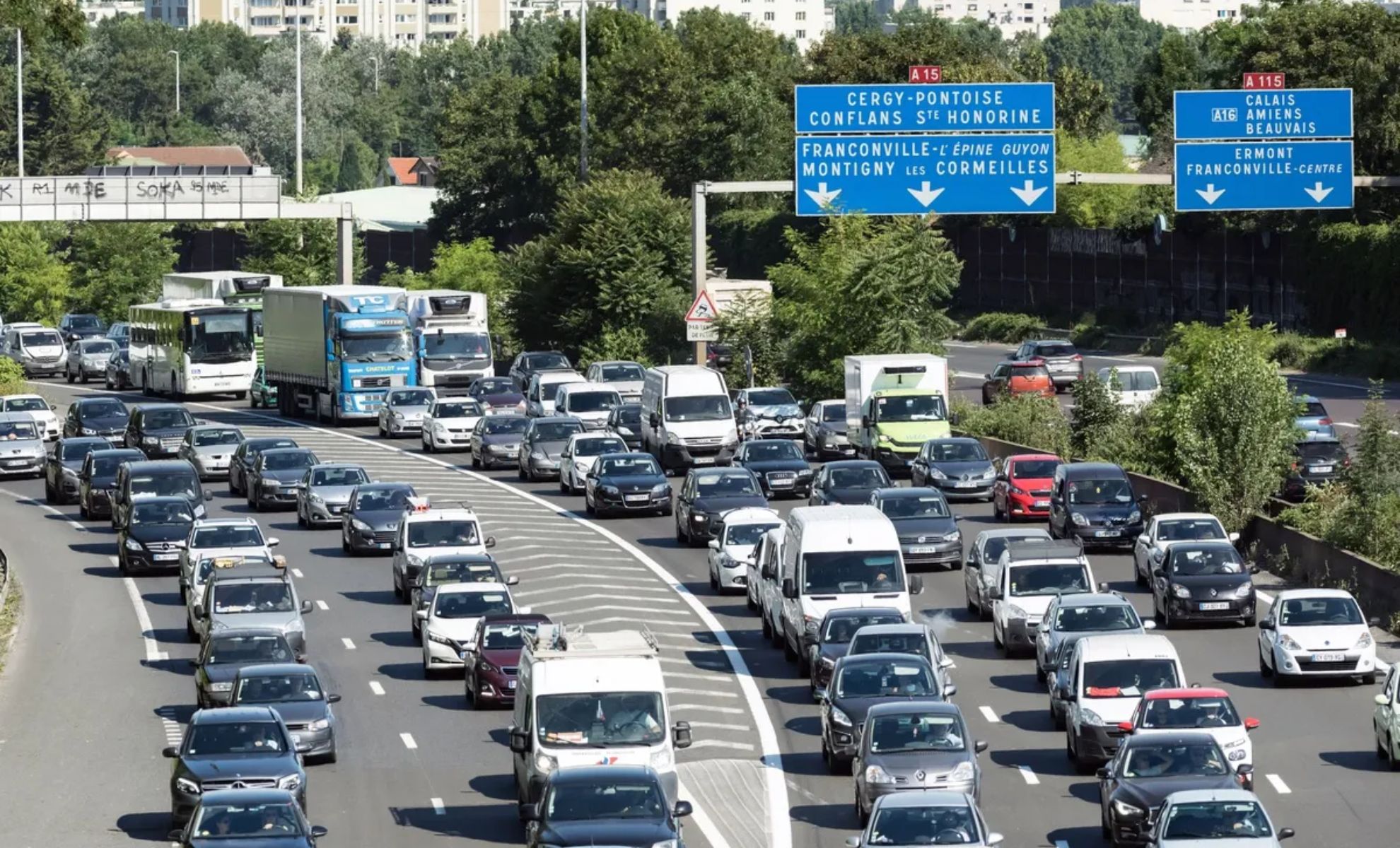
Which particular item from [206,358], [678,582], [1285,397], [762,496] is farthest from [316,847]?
[206,358]

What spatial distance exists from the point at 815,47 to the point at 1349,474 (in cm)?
8022

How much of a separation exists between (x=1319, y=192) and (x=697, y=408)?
1676cm

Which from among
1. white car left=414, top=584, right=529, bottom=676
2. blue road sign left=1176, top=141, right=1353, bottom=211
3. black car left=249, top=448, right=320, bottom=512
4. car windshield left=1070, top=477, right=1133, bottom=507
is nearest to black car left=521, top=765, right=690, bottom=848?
white car left=414, top=584, right=529, bottom=676

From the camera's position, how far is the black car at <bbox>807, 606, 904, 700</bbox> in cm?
3428

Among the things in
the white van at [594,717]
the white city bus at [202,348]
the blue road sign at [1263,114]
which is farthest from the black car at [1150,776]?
the white city bus at [202,348]

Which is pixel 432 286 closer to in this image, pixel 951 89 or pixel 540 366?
pixel 540 366

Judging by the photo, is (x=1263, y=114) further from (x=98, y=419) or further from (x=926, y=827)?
(x=926, y=827)

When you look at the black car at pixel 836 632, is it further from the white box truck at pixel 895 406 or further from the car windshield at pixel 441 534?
the white box truck at pixel 895 406

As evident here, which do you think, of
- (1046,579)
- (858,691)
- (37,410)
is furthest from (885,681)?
(37,410)

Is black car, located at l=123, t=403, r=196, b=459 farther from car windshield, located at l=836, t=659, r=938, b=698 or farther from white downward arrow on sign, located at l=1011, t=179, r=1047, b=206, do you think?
car windshield, located at l=836, t=659, r=938, b=698

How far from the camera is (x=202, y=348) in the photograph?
265 ft

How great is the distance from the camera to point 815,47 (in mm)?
123312

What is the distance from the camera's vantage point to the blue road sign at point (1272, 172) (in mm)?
62344

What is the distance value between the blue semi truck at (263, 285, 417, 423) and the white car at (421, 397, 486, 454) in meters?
5.47
